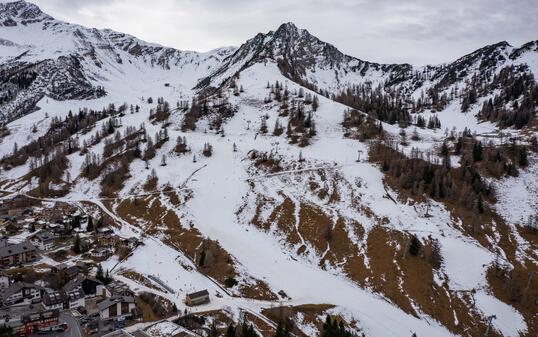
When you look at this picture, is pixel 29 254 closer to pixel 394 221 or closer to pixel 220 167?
pixel 220 167

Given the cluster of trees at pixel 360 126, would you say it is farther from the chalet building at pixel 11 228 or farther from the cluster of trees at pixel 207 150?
the chalet building at pixel 11 228

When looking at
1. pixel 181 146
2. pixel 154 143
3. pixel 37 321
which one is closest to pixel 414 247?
pixel 37 321

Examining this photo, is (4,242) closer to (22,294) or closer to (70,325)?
(22,294)

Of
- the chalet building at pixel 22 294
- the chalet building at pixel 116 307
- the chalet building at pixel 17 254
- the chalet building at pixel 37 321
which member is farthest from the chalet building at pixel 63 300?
the chalet building at pixel 17 254

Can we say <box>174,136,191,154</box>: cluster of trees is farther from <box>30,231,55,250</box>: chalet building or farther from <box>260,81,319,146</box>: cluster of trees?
<box>30,231,55,250</box>: chalet building

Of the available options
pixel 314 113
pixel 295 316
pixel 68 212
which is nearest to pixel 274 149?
pixel 314 113

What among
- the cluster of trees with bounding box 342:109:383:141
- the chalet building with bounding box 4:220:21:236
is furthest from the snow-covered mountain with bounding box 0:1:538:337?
the chalet building with bounding box 4:220:21:236
